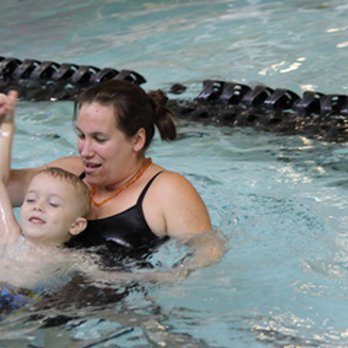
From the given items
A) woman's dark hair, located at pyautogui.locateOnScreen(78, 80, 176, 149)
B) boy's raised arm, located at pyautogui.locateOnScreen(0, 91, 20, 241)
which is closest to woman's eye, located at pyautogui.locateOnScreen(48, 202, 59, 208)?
boy's raised arm, located at pyautogui.locateOnScreen(0, 91, 20, 241)

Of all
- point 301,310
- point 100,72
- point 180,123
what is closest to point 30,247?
point 301,310

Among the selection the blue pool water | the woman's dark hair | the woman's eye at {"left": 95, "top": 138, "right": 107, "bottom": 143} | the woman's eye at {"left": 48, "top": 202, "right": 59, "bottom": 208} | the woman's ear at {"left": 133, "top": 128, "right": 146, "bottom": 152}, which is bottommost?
the blue pool water

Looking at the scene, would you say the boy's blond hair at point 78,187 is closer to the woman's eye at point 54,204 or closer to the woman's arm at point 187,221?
the woman's eye at point 54,204

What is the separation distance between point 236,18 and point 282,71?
1.62 m

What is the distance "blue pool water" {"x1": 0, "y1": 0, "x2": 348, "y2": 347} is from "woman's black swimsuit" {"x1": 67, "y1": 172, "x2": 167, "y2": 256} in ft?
0.29

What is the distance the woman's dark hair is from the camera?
4.03 m

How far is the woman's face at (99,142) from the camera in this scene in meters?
3.97

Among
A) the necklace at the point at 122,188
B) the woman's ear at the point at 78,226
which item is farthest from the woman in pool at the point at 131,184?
the woman's ear at the point at 78,226

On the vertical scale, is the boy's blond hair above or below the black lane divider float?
above

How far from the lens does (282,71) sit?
7.39 meters

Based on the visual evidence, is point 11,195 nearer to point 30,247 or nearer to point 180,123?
point 30,247

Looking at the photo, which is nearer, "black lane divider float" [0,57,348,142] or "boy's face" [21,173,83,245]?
"boy's face" [21,173,83,245]

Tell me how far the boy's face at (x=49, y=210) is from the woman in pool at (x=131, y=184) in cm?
16

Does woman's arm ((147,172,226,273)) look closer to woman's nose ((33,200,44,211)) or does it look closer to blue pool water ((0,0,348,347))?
blue pool water ((0,0,348,347))
